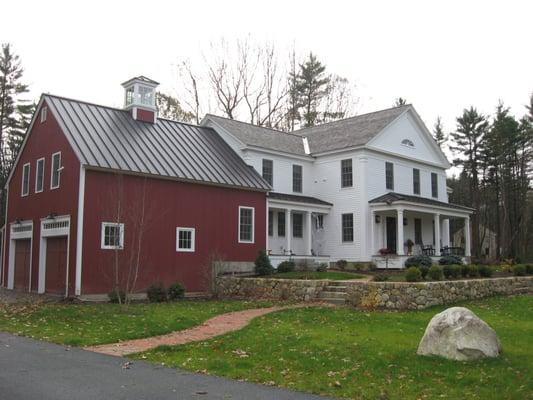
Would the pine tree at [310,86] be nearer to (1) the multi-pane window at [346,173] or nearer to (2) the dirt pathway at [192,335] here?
(1) the multi-pane window at [346,173]

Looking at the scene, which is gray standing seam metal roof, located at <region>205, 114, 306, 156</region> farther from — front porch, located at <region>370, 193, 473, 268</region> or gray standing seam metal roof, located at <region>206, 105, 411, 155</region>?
front porch, located at <region>370, 193, 473, 268</region>

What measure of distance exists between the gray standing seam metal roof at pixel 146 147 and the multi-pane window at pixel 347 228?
5487 millimetres

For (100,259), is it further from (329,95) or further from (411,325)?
(329,95)

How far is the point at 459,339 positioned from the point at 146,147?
651 inches

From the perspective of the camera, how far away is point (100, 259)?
1953 cm

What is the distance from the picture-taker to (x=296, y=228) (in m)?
28.6

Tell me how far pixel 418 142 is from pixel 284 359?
24882 mm

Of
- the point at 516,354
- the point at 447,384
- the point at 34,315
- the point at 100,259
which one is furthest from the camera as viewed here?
the point at 100,259

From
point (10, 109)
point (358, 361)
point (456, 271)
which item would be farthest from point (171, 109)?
point (358, 361)

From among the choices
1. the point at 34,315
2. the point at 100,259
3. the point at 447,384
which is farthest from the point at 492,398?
the point at 100,259

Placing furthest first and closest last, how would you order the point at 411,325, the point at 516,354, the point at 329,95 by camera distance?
the point at 329,95
the point at 411,325
the point at 516,354

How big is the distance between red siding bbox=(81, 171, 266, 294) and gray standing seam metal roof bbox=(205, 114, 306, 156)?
4099mm

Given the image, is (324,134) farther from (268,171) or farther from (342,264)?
(342,264)

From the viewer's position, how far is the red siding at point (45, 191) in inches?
782
